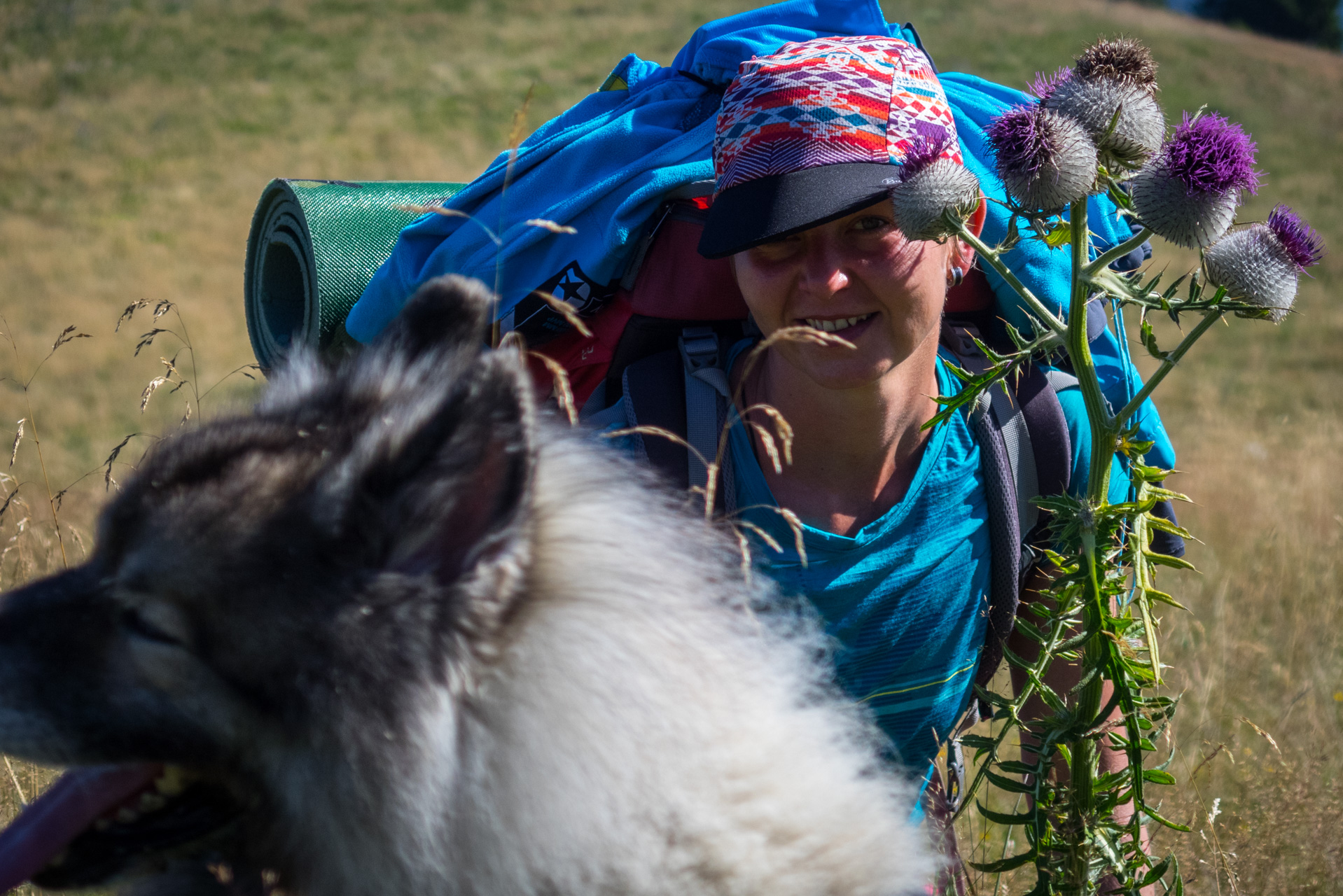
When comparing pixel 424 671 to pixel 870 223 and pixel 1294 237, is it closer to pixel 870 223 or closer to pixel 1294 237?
pixel 870 223

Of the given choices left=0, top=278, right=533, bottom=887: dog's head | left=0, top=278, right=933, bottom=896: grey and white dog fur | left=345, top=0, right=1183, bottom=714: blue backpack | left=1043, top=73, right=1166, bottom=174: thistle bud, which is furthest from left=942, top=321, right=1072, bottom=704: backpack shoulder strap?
left=0, top=278, right=533, bottom=887: dog's head

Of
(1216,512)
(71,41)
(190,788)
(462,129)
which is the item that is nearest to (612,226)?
(190,788)

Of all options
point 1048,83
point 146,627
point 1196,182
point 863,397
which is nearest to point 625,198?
point 863,397

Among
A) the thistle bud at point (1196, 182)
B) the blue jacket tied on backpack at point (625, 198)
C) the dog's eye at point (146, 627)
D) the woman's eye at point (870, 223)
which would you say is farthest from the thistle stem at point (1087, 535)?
the dog's eye at point (146, 627)

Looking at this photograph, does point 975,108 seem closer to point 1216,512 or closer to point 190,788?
point 190,788

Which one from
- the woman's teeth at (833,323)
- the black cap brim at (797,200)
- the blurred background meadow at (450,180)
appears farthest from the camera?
the blurred background meadow at (450,180)

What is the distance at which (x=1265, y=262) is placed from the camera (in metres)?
2.10

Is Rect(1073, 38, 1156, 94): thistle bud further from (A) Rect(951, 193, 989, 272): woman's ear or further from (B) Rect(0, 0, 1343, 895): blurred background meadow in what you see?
(A) Rect(951, 193, 989, 272): woman's ear

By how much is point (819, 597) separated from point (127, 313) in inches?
96.1

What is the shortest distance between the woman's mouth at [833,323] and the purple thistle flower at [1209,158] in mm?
913

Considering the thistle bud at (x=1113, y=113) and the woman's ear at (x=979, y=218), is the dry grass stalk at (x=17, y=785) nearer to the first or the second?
the woman's ear at (x=979, y=218)

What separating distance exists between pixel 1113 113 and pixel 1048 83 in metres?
0.25

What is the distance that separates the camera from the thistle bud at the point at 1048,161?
208cm

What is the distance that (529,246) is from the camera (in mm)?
3119
